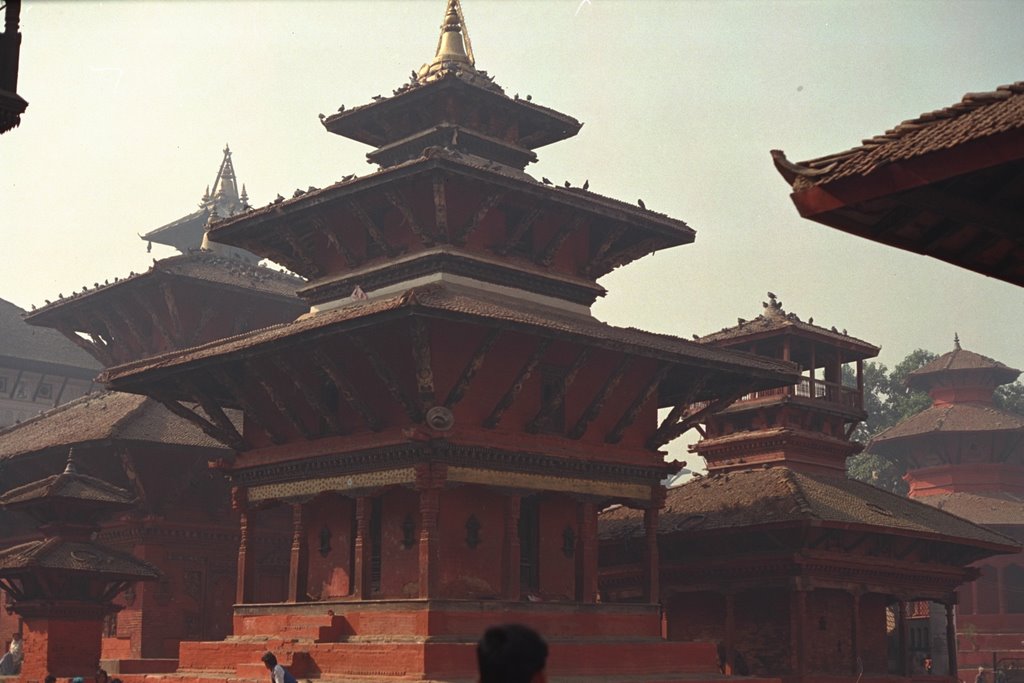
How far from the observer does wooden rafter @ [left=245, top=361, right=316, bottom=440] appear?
25.8m

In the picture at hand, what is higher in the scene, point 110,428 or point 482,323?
point 482,323

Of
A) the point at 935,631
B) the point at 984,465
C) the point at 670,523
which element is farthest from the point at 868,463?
the point at 670,523

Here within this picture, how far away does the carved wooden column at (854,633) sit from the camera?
31.4m

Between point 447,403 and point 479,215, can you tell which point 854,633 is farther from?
point 479,215

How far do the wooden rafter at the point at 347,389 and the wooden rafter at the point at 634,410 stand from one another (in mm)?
4962

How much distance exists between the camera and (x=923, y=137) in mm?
9289

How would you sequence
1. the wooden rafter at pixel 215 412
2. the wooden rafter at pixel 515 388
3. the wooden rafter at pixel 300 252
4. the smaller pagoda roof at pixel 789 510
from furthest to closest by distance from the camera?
the smaller pagoda roof at pixel 789 510
the wooden rafter at pixel 300 252
the wooden rafter at pixel 215 412
the wooden rafter at pixel 515 388

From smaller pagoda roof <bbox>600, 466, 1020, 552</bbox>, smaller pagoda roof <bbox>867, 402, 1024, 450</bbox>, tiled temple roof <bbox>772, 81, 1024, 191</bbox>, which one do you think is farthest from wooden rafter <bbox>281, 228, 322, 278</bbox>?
smaller pagoda roof <bbox>867, 402, 1024, 450</bbox>

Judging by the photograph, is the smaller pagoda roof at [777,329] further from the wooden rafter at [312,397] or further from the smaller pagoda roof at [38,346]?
the smaller pagoda roof at [38,346]

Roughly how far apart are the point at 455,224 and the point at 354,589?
23.3 ft

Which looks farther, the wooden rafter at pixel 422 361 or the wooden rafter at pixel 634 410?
the wooden rafter at pixel 634 410

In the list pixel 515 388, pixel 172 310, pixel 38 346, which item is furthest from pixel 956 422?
pixel 38 346

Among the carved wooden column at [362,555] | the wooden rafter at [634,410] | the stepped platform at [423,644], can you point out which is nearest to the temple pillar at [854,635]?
the stepped platform at [423,644]

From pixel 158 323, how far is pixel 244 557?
574 inches
